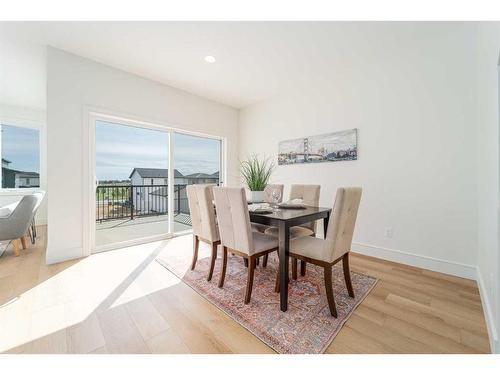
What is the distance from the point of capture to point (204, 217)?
7.20 ft

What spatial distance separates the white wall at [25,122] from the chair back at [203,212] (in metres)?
4.39

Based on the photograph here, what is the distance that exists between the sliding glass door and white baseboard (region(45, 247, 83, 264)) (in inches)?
7.5

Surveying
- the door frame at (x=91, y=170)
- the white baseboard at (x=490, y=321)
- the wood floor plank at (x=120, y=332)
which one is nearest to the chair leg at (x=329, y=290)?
the white baseboard at (x=490, y=321)

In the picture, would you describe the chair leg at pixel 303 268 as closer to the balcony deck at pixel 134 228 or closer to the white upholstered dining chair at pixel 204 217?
the white upholstered dining chair at pixel 204 217

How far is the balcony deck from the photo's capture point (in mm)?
3594

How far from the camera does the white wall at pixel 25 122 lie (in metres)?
4.18

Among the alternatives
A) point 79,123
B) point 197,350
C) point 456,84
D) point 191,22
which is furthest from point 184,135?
point 456,84

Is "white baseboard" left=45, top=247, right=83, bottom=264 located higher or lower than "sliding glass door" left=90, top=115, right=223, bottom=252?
lower

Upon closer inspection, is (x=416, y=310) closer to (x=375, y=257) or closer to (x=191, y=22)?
(x=375, y=257)

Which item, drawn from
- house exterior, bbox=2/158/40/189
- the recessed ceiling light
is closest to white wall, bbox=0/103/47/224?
house exterior, bbox=2/158/40/189

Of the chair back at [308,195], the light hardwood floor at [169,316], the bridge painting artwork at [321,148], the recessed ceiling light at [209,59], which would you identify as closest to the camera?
the light hardwood floor at [169,316]

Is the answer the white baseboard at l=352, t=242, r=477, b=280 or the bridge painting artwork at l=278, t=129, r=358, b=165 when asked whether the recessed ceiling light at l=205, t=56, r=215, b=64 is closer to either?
the bridge painting artwork at l=278, t=129, r=358, b=165
